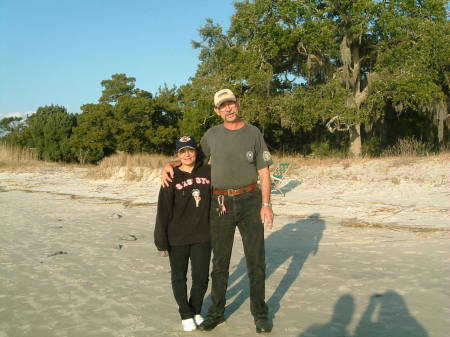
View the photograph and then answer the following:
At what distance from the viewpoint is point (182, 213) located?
3611 millimetres

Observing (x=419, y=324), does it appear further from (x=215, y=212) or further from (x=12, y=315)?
(x=12, y=315)

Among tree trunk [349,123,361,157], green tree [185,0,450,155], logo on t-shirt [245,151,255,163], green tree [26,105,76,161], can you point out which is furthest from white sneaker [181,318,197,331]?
green tree [26,105,76,161]

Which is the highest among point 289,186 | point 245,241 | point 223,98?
point 223,98

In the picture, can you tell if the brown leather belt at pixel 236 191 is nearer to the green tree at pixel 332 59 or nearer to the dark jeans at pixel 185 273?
the dark jeans at pixel 185 273

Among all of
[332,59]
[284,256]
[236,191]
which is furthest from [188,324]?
[332,59]

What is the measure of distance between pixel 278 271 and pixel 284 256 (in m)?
0.76

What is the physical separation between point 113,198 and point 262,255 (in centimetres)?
1054

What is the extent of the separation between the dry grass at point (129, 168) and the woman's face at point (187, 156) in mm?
13992

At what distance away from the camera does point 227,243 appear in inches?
143

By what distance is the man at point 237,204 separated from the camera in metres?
3.60

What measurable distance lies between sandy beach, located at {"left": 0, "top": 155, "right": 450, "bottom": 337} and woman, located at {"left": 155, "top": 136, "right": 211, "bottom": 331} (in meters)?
0.29

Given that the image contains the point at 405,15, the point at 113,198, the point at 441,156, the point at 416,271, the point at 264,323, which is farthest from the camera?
the point at 405,15

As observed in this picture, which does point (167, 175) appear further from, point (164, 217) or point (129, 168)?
point (129, 168)

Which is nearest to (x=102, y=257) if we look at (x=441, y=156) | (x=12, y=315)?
(x=12, y=315)
